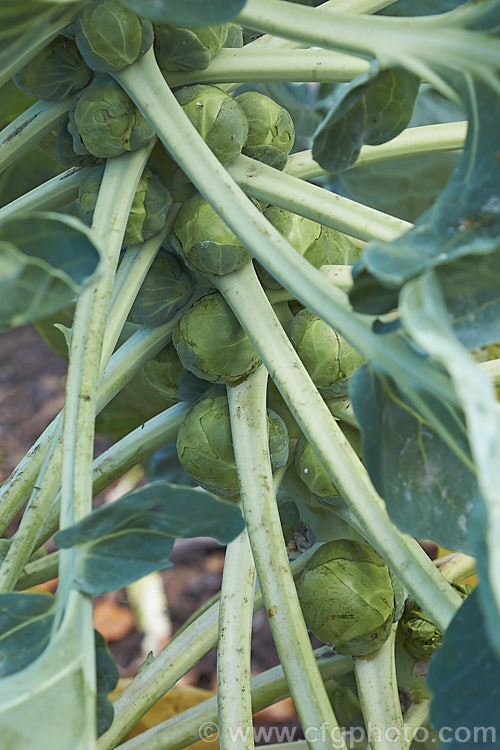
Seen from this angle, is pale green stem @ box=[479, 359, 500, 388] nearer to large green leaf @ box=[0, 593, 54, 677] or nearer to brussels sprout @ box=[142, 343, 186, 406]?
brussels sprout @ box=[142, 343, 186, 406]

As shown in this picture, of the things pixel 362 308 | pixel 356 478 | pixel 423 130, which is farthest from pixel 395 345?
pixel 423 130

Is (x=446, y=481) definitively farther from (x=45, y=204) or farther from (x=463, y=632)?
(x=45, y=204)

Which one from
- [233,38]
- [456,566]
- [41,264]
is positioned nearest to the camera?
[41,264]

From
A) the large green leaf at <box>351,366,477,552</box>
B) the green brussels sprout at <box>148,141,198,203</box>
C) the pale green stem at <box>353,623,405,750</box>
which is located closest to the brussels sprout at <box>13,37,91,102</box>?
the green brussels sprout at <box>148,141,198,203</box>

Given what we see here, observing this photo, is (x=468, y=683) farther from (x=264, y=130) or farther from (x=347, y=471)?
(x=264, y=130)

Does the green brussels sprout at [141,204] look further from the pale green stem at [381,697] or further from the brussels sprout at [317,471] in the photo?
the pale green stem at [381,697]

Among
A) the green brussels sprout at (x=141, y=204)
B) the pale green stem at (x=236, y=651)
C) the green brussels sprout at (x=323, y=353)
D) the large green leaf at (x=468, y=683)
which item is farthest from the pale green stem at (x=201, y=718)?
the green brussels sprout at (x=141, y=204)

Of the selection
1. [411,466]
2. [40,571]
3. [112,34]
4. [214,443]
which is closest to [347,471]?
[411,466]
